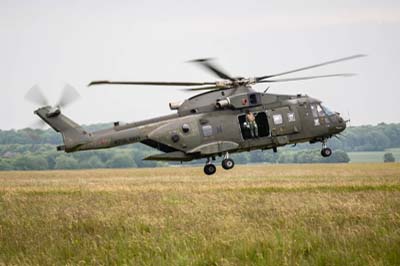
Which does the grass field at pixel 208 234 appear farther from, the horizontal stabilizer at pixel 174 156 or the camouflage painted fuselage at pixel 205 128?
the camouflage painted fuselage at pixel 205 128

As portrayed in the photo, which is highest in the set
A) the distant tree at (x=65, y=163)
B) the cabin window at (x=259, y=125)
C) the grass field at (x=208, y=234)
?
the distant tree at (x=65, y=163)

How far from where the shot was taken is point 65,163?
449 feet

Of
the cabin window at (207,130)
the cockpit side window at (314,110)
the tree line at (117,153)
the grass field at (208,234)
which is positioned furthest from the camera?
the tree line at (117,153)

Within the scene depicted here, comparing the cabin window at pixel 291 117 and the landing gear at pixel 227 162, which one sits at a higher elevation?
the cabin window at pixel 291 117

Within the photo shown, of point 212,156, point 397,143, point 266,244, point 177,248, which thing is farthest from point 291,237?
point 397,143

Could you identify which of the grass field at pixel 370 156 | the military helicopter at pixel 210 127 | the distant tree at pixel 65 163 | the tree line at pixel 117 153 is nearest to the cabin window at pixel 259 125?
the military helicopter at pixel 210 127

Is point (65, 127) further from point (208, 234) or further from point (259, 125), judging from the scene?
point (208, 234)

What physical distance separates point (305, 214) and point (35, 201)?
1385 cm

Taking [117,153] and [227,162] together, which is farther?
[117,153]

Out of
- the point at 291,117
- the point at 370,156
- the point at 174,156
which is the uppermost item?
the point at 291,117

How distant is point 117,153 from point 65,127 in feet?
397

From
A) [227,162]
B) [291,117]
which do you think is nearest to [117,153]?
[227,162]

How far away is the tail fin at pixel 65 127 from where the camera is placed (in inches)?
1224

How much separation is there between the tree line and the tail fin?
79911 millimetres
